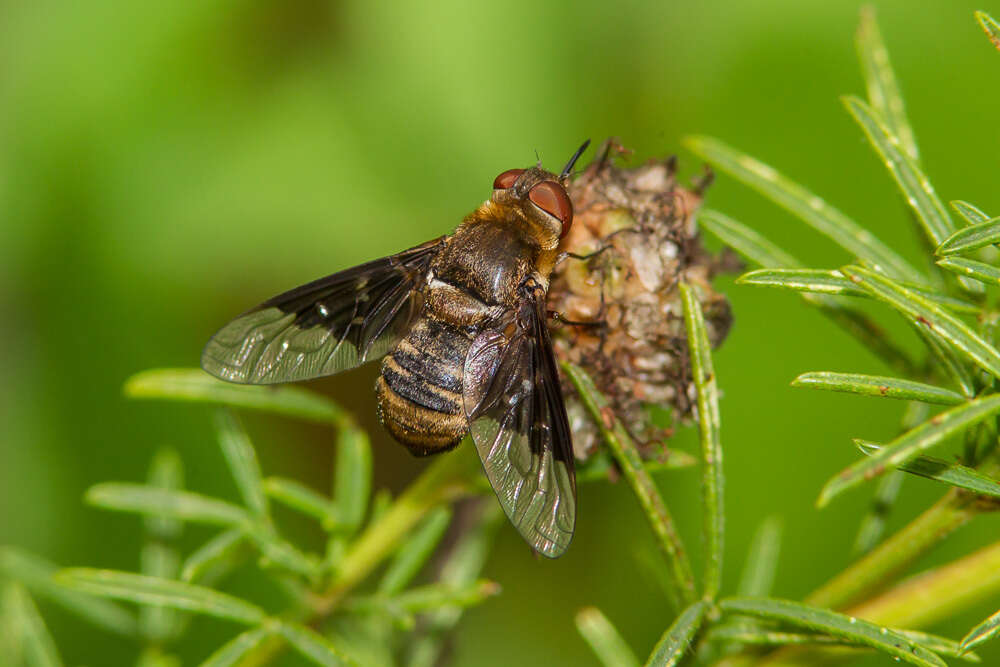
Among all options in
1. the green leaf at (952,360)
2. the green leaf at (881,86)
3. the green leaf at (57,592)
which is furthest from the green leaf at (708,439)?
the green leaf at (57,592)

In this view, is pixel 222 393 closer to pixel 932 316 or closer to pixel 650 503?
pixel 650 503

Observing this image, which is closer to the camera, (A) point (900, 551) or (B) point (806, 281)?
(B) point (806, 281)

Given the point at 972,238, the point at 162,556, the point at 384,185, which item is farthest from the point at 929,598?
the point at 384,185

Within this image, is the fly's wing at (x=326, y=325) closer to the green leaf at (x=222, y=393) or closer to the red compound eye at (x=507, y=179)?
the green leaf at (x=222, y=393)

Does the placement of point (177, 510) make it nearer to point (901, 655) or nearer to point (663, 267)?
point (663, 267)

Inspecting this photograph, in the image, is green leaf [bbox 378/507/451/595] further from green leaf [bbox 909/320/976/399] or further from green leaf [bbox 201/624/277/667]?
green leaf [bbox 909/320/976/399]

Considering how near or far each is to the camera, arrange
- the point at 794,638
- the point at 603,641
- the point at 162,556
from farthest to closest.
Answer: the point at 162,556
the point at 603,641
the point at 794,638

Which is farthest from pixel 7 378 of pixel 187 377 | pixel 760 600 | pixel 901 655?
pixel 901 655
